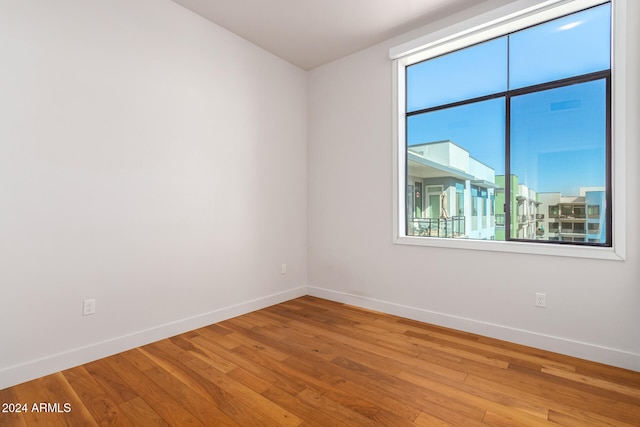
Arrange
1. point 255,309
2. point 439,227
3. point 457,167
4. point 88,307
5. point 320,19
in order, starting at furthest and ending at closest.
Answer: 1. point 255,309
2. point 439,227
3. point 457,167
4. point 320,19
5. point 88,307

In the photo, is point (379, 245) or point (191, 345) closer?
point (191, 345)

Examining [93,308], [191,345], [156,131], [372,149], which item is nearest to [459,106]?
[372,149]

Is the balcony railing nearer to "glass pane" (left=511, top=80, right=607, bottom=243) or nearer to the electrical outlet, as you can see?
"glass pane" (left=511, top=80, right=607, bottom=243)

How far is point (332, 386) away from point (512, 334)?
1752 millimetres

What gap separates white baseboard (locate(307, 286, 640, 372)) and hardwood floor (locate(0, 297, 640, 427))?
82 millimetres

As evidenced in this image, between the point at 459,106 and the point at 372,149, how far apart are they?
3.27 ft

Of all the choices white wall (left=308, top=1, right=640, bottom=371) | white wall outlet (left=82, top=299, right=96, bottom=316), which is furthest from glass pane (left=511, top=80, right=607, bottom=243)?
white wall outlet (left=82, top=299, right=96, bottom=316)

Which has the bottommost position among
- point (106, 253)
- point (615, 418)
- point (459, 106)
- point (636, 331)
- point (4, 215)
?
point (615, 418)

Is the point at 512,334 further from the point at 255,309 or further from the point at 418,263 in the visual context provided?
the point at 255,309

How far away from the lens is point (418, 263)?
3359mm

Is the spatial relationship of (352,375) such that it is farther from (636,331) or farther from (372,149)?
(372,149)

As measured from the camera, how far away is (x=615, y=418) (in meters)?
1.77

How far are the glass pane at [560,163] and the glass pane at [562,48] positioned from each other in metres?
0.15

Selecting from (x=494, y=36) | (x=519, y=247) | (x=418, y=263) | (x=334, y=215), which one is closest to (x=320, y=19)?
(x=494, y=36)
